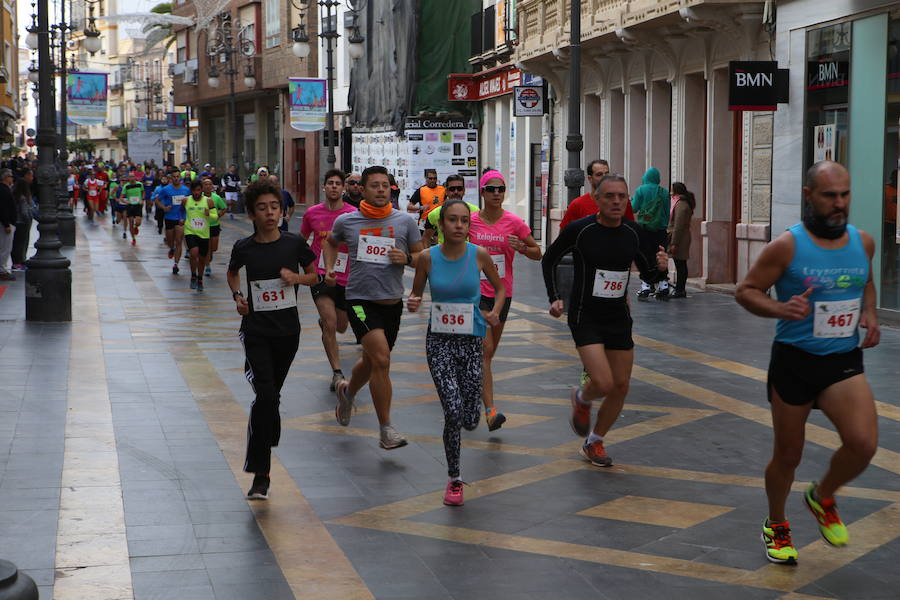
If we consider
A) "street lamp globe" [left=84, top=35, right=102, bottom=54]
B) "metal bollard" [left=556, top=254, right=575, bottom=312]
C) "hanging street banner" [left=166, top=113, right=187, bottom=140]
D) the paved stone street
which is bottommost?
the paved stone street

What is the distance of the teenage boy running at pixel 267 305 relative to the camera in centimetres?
705

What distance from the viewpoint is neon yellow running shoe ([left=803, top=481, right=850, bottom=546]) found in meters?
5.74

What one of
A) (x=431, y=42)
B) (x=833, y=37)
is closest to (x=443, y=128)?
(x=431, y=42)

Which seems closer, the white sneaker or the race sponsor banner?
the white sneaker

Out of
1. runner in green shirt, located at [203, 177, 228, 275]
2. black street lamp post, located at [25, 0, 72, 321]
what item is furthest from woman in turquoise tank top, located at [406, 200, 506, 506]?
runner in green shirt, located at [203, 177, 228, 275]

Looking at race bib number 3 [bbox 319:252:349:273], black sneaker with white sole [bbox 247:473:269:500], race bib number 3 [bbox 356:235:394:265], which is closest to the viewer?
black sneaker with white sole [bbox 247:473:269:500]

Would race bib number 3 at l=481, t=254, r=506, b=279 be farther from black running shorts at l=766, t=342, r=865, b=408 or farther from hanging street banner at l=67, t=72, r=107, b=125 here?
Answer: hanging street banner at l=67, t=72, r=107, b=125

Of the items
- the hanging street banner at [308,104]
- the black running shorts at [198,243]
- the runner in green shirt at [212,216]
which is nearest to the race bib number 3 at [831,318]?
the black running shorts at [198,243]

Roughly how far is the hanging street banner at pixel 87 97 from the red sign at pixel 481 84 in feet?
43.7

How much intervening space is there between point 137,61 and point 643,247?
328ft

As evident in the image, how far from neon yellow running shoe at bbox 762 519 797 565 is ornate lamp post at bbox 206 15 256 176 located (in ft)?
167

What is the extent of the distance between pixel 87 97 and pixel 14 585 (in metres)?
42.2

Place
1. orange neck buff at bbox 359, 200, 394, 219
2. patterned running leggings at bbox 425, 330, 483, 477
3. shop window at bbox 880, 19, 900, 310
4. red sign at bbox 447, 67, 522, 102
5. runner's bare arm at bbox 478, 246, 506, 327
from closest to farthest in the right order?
patterned running leggings at bbox 425, 330, 483, 477
runner's bare arm at bbox 478, 246, 506, 327
orange neck buff at bbox 359, 200, 394, 219
shop window at bbox 880, 19, 900, 310
red sign at bbox 447, 67, 522, 102

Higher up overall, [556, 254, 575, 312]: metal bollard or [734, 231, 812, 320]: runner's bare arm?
[734, 231, 812, 320]: runner's bare arm
